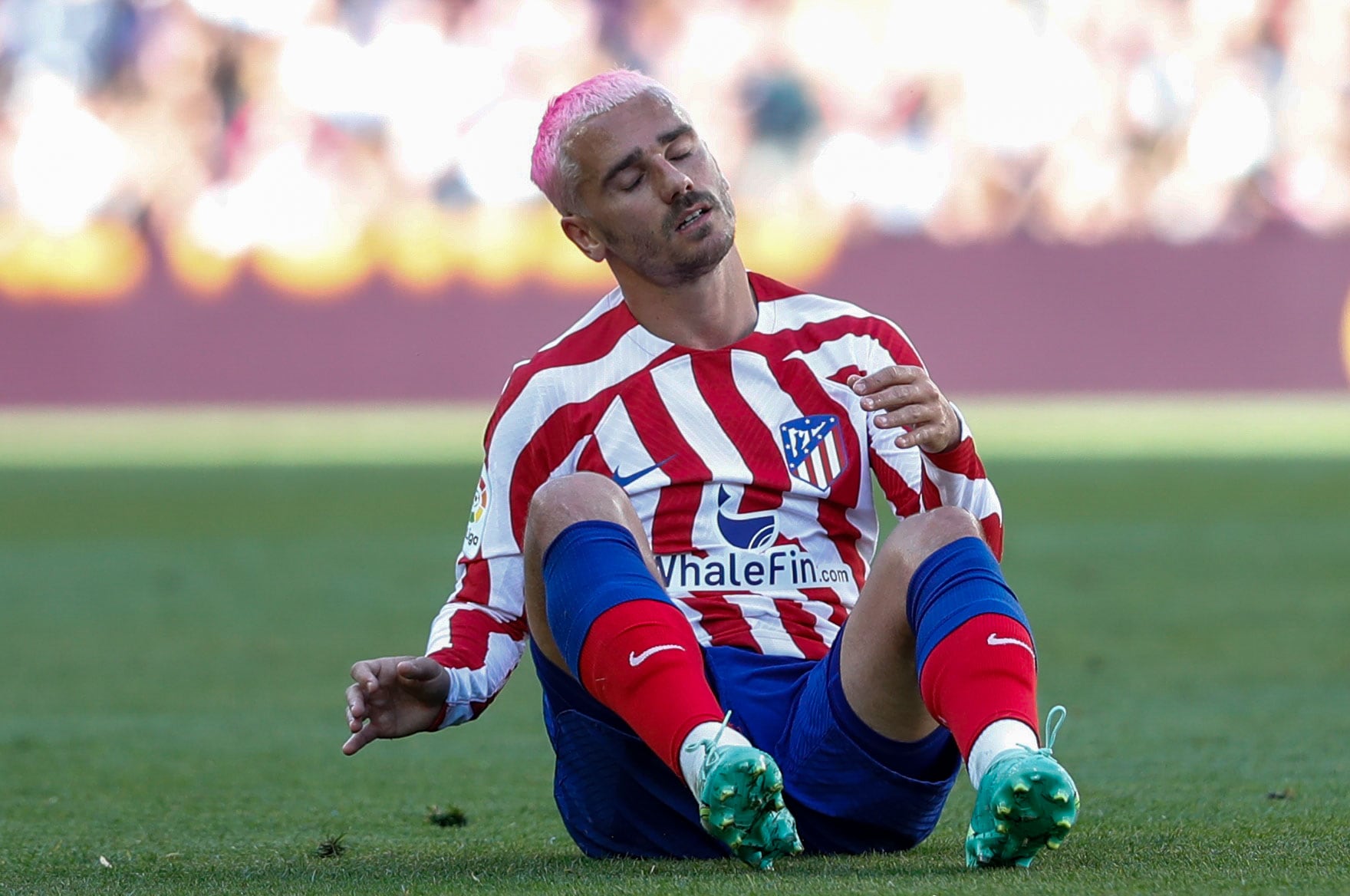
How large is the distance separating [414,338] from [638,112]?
14714 mm

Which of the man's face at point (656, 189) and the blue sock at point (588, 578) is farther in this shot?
the man's face at point (656, 189)

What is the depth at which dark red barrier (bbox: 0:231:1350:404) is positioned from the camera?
17.1 meters

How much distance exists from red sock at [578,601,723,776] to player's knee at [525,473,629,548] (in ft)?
0.46

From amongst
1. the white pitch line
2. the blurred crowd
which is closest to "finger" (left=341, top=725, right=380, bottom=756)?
the white pitch line

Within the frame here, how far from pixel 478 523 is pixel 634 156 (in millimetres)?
541

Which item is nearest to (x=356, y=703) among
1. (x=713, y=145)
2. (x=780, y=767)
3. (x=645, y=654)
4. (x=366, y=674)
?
(x=366, y=674)

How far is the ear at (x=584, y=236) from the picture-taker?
2939 millimetres

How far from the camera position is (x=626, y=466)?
285 centimetres

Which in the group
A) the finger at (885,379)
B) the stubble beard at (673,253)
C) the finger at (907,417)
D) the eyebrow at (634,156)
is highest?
the eyebrow at (634,156)

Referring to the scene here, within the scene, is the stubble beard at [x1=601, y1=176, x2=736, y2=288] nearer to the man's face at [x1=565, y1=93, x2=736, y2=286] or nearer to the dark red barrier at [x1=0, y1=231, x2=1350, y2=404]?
the man's face at [x1=565, y1=93, x2=736, y2=286]

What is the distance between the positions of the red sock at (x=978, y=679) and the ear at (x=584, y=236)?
0.82m

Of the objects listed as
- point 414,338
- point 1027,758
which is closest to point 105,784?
point 1027,758

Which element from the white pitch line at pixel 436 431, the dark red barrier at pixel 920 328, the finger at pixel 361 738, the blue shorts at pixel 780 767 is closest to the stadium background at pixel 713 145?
the dark red barrier at pixel 920 328

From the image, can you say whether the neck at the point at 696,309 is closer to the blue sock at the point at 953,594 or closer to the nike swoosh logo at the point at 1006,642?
the blue sock at the point at 953,594
